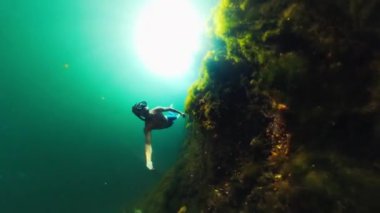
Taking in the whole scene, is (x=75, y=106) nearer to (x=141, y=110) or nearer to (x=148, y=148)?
Answer: (x=141, y=110)

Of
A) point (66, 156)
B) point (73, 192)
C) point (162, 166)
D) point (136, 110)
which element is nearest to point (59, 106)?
point (66, 156)

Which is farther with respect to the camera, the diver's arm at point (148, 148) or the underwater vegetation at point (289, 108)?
the diver's arm at point (148, 148)

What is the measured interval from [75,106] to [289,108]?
24.5 metres

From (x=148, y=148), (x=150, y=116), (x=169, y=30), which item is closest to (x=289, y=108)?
(x=148, y=148)

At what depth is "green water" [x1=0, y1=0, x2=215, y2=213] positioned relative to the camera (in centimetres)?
1872

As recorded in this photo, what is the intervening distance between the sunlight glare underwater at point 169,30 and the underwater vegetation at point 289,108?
7949 mm

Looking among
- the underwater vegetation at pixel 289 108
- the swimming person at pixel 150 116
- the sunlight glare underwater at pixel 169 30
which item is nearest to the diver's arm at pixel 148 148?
the swimming person at pixel 150 116

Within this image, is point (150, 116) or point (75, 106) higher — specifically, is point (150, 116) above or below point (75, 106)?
below

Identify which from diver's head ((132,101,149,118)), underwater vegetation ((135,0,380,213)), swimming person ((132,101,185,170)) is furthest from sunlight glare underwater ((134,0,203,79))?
underwater vegetation ((135,0,380,213))

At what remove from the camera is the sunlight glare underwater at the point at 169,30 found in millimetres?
13625

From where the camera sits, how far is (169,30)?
14484mm

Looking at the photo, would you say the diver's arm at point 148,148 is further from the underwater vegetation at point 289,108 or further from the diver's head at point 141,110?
the underwater vegetation at point 289,108

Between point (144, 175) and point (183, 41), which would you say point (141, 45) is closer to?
point (183, 41)

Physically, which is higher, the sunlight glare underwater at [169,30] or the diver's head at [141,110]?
the sunlight glare underwater at [169,30]
